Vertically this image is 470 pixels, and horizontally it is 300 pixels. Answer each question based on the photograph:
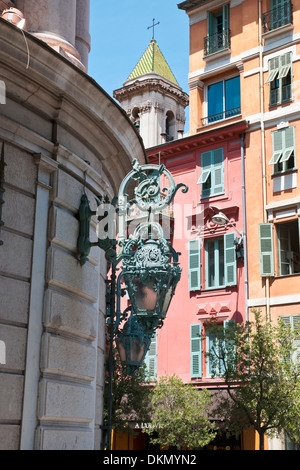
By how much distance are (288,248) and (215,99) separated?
8.25 m

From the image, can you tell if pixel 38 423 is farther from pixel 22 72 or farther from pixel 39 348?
pixel 22 72

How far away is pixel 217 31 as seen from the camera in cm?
3088

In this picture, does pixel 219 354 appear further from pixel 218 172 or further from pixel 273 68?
pixel 273 68

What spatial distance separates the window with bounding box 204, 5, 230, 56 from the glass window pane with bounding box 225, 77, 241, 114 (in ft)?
5.37

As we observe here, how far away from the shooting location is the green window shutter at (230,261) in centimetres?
2649

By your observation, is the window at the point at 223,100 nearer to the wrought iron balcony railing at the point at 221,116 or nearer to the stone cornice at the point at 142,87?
the wrought iron balcony railing at the point at 221,116

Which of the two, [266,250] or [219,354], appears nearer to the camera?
[219,354]

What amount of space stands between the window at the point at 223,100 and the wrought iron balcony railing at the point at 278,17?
8.16 ft

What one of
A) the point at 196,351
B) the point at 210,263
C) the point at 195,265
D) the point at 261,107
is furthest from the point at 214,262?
the point at 261,107

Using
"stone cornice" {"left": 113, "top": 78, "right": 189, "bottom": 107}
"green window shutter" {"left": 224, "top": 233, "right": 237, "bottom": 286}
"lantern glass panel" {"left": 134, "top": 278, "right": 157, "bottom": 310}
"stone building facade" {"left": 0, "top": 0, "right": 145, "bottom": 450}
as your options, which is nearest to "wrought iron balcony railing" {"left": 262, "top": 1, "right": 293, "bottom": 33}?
"green window shutter" {"left": 224, "top": 233, "right": 237, "bottom": 286}

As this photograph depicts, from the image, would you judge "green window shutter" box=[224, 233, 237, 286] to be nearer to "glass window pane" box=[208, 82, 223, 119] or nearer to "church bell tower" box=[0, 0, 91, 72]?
"glass window pane" box=[208, 82, 223, 119]

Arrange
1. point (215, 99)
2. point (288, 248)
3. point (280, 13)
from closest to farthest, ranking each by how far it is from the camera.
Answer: point (288, 248) → point (280, 13) → point (215, 99)

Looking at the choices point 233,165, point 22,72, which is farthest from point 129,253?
point 233,165

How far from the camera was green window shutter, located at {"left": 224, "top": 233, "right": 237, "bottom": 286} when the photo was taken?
2649 cm
